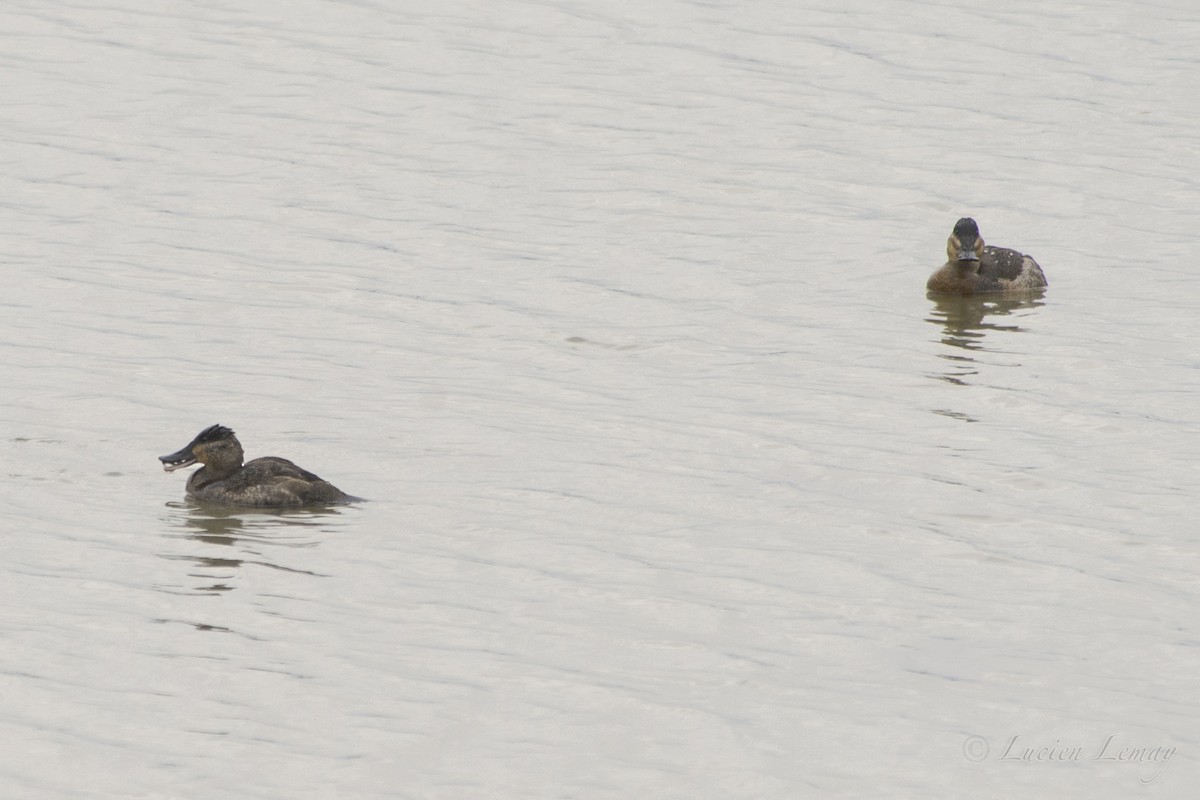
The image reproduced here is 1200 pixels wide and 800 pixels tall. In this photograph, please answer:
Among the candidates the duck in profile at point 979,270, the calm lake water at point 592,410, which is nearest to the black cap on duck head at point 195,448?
the calm lake water at point 592,410

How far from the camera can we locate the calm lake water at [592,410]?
401 inches

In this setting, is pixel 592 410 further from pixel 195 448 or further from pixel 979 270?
pixel 979 270

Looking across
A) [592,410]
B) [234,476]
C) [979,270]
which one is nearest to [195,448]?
[234,476]

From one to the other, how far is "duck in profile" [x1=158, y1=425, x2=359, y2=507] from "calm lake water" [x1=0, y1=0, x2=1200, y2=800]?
18 centimetres

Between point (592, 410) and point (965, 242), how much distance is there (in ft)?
21.4

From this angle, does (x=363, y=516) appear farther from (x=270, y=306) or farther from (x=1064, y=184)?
(x=1064, y=184)

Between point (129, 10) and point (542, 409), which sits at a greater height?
point (129, 10)

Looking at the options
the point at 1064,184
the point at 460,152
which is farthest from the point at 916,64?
the point at 460,152

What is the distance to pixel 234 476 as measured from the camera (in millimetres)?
14078

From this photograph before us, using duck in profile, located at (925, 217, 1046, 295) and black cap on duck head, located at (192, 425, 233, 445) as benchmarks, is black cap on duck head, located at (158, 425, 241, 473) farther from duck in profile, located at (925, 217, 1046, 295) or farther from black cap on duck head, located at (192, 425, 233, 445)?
duck in profile, located at (925, 217, 1046, 295)

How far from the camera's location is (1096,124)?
27797 millimetres

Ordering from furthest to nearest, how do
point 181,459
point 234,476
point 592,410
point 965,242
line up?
point 965,242, point 592,410, point 181,459, point 234,476

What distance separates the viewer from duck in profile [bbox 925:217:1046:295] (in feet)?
68.6

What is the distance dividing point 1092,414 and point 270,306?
7510mm
